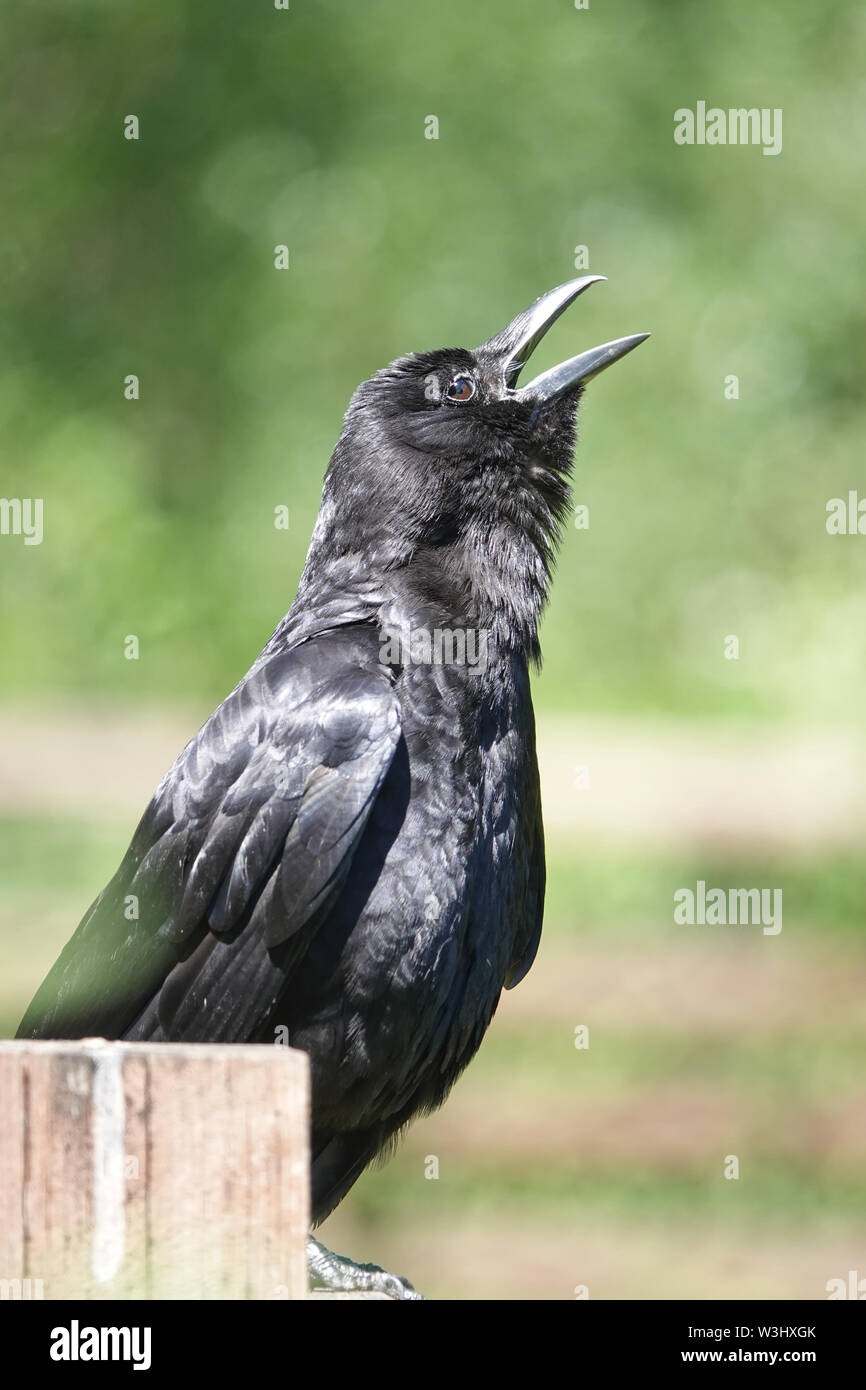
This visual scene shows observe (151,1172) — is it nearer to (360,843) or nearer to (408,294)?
(360,843)

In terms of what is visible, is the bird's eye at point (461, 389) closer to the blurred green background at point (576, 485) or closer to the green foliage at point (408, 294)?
the blurred green background at point (576, 485)

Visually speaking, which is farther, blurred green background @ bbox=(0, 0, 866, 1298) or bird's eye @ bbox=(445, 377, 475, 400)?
blurred green background @ bbox=(0, 0, 866, 1298)

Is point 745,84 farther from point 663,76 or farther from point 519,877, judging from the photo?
point 519,877

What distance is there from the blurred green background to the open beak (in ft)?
14.4

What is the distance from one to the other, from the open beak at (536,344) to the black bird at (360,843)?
0.27 meters

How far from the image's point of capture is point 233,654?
39.1 ft

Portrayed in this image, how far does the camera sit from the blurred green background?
7.93m

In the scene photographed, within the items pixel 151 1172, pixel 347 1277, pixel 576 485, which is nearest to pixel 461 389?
pixel 347 1277

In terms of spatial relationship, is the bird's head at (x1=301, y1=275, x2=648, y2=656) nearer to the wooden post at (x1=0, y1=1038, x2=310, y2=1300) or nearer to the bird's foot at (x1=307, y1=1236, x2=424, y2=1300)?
the bird's foot at (x1=307, y1=1236, x2=424, y2=1300)

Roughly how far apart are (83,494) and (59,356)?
1464 millimetres

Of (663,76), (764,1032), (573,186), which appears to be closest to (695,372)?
(573,186)

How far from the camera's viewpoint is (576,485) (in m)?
11.6

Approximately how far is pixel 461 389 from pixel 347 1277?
187 centimetres

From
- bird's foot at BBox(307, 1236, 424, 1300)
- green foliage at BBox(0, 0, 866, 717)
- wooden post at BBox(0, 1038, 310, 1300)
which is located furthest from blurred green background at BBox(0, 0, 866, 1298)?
wooden post at BBox(0, 1038, 310, 1300)
